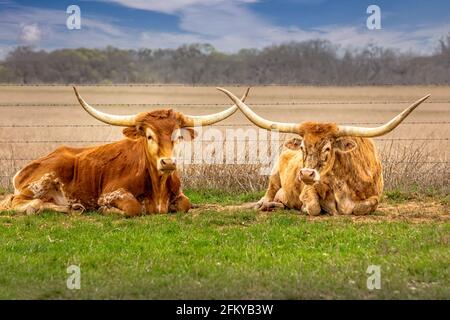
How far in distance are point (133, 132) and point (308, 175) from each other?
2.21 metres

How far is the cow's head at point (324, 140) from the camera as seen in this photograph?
347 inches

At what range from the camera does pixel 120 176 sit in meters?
9.56

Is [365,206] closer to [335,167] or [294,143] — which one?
[335,167]

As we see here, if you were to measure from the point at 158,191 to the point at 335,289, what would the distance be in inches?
158

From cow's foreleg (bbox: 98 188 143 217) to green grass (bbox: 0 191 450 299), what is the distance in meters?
0.19

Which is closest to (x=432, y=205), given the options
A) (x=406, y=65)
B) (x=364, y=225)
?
(x=364, y=225)

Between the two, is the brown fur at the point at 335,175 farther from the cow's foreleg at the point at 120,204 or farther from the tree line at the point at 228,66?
the tree line at the point at 228,66

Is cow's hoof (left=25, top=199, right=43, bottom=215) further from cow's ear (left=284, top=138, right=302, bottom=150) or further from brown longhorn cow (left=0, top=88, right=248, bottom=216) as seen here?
cow's ear (left=284, top=138, right=302, bottom=150)

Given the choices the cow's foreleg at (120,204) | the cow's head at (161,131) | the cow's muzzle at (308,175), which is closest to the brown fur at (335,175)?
the cow's muzzle at (308,175)

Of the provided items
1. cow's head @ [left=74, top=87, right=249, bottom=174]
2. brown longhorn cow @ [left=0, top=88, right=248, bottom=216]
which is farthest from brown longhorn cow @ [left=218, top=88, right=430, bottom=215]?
brown longhorn cow @ [left=0, top=88, right=248, bottom=216]

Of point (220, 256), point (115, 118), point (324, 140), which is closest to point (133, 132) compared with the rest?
point (115, 118)

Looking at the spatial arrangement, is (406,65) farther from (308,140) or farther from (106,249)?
(106,249)

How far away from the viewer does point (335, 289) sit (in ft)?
18.9
